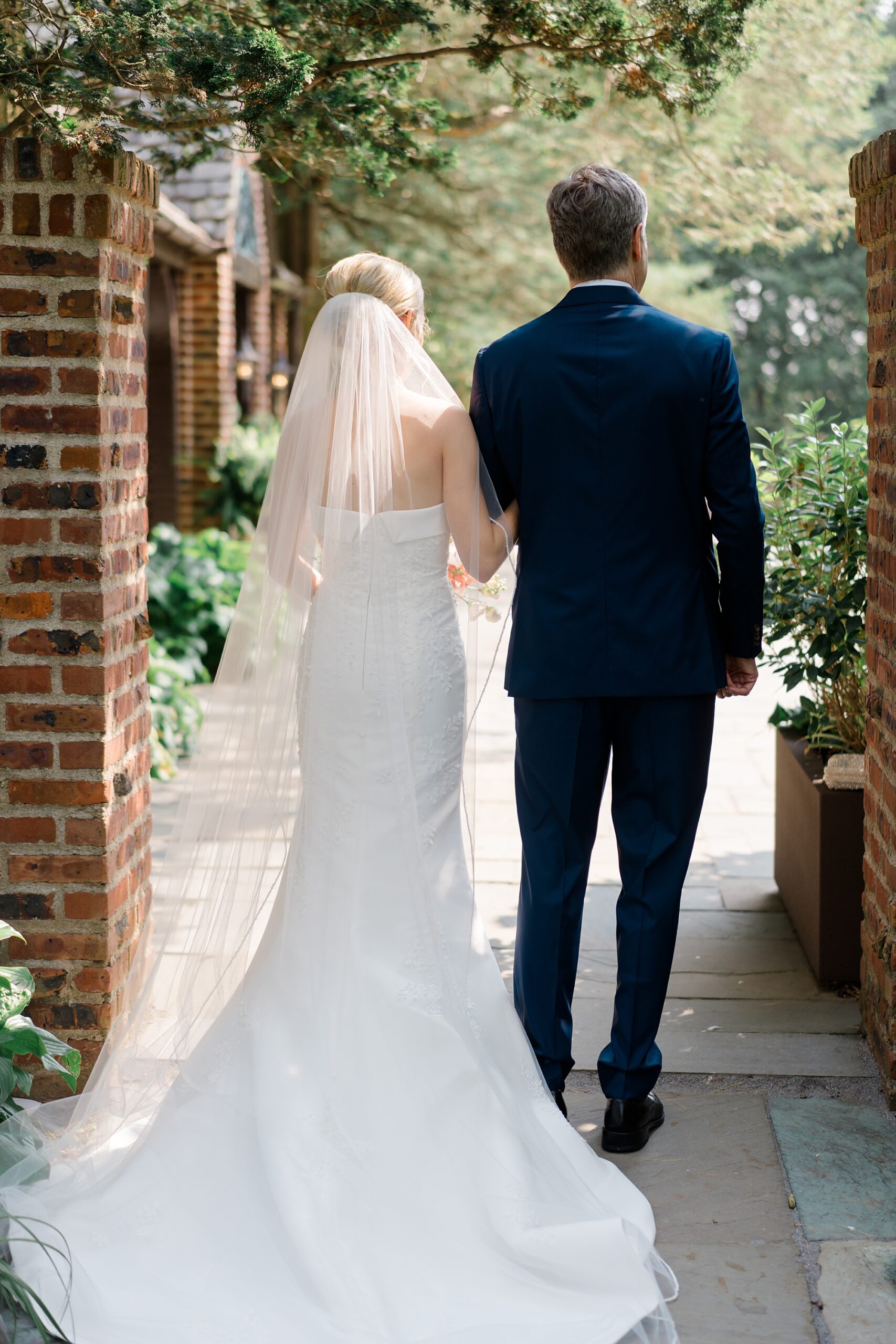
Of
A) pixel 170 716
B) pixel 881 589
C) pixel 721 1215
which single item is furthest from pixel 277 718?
pixel 170 716

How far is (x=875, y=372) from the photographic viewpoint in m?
3.44

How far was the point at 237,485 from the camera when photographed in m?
11.2

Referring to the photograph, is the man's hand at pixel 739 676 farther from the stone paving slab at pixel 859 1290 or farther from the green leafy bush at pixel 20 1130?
the green leafy bush at pixel 20 1130

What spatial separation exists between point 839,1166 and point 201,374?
9627mm

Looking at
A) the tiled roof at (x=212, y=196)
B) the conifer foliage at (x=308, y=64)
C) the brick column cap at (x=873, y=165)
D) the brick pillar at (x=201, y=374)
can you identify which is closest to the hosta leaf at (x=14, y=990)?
the conifer foliage at (x=308, y=64)

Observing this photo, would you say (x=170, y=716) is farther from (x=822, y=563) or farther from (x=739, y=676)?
(x=739, y=676)

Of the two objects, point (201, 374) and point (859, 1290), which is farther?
point (201, 374)

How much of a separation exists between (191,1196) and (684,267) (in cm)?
2044

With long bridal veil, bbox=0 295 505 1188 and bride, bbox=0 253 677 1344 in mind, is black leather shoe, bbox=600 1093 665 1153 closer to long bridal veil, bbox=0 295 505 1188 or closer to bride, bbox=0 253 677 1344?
bride, bbox=0 253 677 1344

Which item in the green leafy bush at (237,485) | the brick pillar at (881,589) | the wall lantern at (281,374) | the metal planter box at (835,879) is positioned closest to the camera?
the brick pillar at (881,589)

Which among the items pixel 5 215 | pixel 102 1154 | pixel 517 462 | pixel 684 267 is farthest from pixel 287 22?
pixel 684 267

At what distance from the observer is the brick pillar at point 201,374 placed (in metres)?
11.2

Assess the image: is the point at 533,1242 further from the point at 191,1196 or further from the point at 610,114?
the point at 610,114

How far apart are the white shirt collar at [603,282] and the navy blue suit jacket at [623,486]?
0.03 ft
